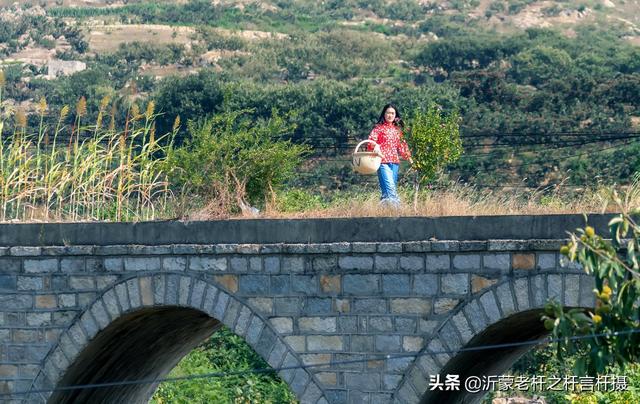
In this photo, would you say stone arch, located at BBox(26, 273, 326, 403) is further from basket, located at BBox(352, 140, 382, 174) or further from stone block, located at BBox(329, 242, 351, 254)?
basket, located at BBox(352, 140, 382, 174)

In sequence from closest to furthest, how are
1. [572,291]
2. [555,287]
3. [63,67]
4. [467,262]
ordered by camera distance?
[572,291]
[555,287]
[467,262]
[63,67]

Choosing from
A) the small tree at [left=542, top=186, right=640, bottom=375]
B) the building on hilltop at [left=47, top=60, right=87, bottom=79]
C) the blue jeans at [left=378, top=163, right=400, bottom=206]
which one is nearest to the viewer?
the small tree at [left=542, top=186, right=640, bottom=375]

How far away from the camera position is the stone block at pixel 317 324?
39.3 feet

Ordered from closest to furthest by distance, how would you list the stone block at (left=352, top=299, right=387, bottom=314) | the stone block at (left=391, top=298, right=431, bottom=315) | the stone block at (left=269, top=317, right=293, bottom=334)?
the stone block at (left=391, top=298, right=431, bottom=315) → the stone block at (left=352, top=299, right=387, bottom=314) → the stone block at (left=269, top=317, right=293, bottom=334)

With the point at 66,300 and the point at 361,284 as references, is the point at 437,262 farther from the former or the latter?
the point at 66,300

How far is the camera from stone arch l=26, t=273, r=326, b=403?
12.1 meters

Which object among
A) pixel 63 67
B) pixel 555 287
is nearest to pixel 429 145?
pixel 555 287

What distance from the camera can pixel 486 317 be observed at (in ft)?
36.8

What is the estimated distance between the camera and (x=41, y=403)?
13.1 m

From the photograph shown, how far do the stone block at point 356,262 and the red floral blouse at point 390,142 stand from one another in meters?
1.50

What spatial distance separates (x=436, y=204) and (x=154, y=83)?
29302mm

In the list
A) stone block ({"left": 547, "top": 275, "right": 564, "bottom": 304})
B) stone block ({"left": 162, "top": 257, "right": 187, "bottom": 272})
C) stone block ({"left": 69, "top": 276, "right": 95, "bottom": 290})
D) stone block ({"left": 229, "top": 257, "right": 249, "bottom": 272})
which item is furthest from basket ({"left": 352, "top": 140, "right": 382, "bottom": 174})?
stone block ({"left": 69, "top": 276, "right": 95, "bottom": 290})

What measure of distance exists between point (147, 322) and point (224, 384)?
8454 millimetres

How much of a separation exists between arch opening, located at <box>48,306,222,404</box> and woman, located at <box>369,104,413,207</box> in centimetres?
246
